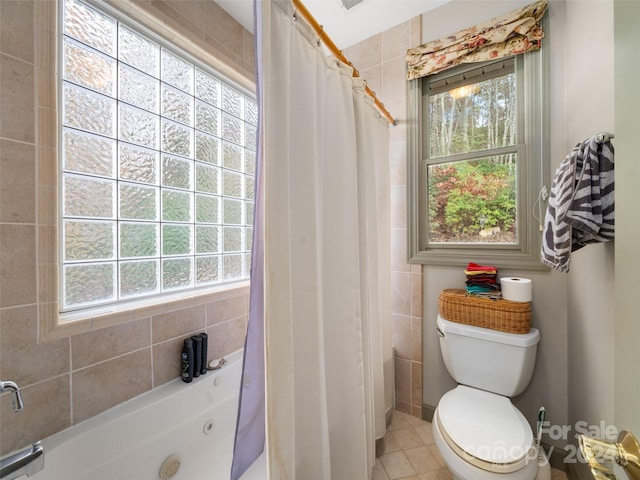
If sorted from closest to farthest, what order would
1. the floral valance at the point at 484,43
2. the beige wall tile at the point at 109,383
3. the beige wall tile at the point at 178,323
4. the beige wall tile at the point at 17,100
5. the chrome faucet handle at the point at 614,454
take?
the chrome faucet handle at the point at 614,454
the beige wall tile at the point at 17,100
the beige wall tile at the point at 109,383
the beige wall tile at the point at 178,323
the floral valance at the point at 484,43

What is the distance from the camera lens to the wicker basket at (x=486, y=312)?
1.29 m

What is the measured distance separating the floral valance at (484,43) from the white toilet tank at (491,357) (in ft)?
5.09

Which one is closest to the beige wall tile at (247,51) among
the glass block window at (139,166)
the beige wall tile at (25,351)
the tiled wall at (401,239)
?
the glass block window at (139,166)

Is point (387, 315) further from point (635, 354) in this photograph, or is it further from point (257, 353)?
point (635, 354)

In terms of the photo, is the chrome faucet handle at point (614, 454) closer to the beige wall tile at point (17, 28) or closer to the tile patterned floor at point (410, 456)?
the tile patterned floor at point (410, 456)

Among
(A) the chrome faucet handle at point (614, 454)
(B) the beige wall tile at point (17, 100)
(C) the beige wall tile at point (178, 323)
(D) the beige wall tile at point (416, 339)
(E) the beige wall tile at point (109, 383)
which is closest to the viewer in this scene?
(A) the chrome faucet handle at point (614, 454)

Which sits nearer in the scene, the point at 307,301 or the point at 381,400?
the point at 307,301

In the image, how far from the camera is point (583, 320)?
1.13 metres

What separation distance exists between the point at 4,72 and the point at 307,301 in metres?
1.28

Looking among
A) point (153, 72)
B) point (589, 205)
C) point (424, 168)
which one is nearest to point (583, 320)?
point (589, 205)

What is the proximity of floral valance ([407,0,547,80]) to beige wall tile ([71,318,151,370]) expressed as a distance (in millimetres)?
2157

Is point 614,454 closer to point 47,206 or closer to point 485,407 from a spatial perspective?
point 485,407

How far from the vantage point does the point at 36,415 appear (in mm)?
920

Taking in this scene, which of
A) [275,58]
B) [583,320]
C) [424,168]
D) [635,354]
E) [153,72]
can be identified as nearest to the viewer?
[635,354]
